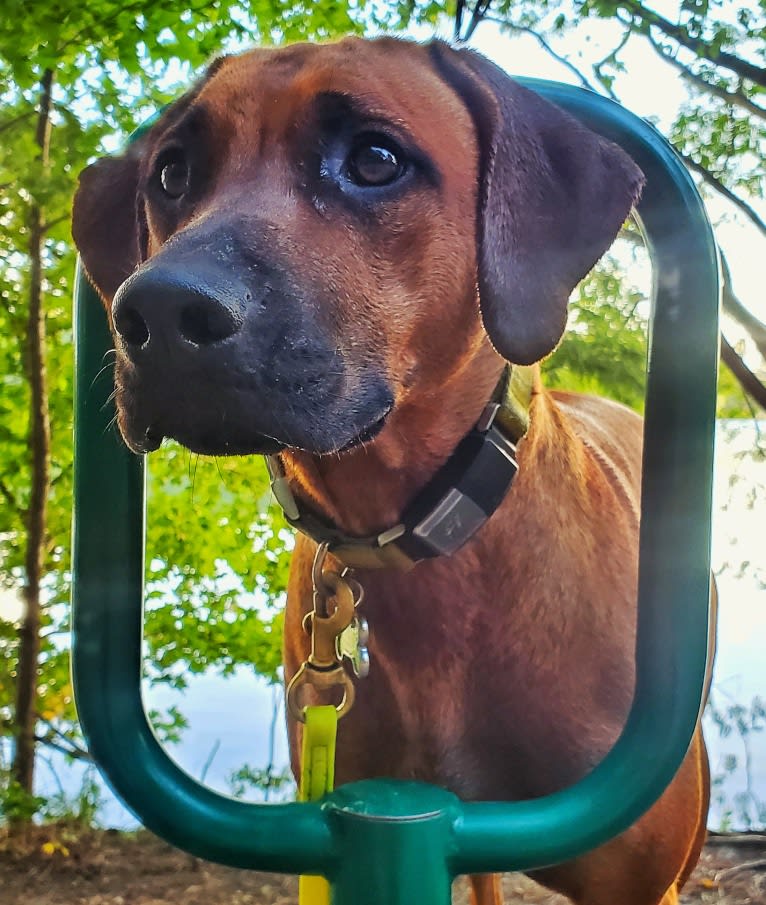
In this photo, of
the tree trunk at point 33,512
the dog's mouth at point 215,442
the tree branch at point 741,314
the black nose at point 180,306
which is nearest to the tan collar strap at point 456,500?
the dog's mouth at point 215,442

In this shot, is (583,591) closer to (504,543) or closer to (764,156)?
(504,543)

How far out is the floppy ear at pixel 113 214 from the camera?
745 millimetres

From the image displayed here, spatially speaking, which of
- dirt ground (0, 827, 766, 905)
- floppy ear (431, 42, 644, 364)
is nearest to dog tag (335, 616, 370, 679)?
floppy ear (431, 42, 644, 364)

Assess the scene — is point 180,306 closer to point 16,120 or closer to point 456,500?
point 456,500

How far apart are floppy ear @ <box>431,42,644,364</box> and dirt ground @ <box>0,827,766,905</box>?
990 mm

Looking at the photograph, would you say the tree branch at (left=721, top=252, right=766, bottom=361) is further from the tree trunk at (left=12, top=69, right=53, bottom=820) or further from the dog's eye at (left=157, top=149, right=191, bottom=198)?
the tree trunk at (left=12, top=69, right=53, bottom=820)

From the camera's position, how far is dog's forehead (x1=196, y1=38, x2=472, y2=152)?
625mm

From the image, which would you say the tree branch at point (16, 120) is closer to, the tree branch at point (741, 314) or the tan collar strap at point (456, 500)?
the tan collar strap at point (456, 500)

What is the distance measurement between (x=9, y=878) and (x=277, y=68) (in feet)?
3.73

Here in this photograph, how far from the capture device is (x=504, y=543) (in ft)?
2.37

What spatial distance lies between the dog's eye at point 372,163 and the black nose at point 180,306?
19 centimetres

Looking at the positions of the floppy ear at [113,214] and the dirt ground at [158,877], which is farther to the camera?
the dirt ground at [158,877]

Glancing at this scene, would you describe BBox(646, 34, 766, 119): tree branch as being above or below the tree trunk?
above

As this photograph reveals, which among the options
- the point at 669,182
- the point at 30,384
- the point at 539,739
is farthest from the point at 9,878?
the point at 669,182
